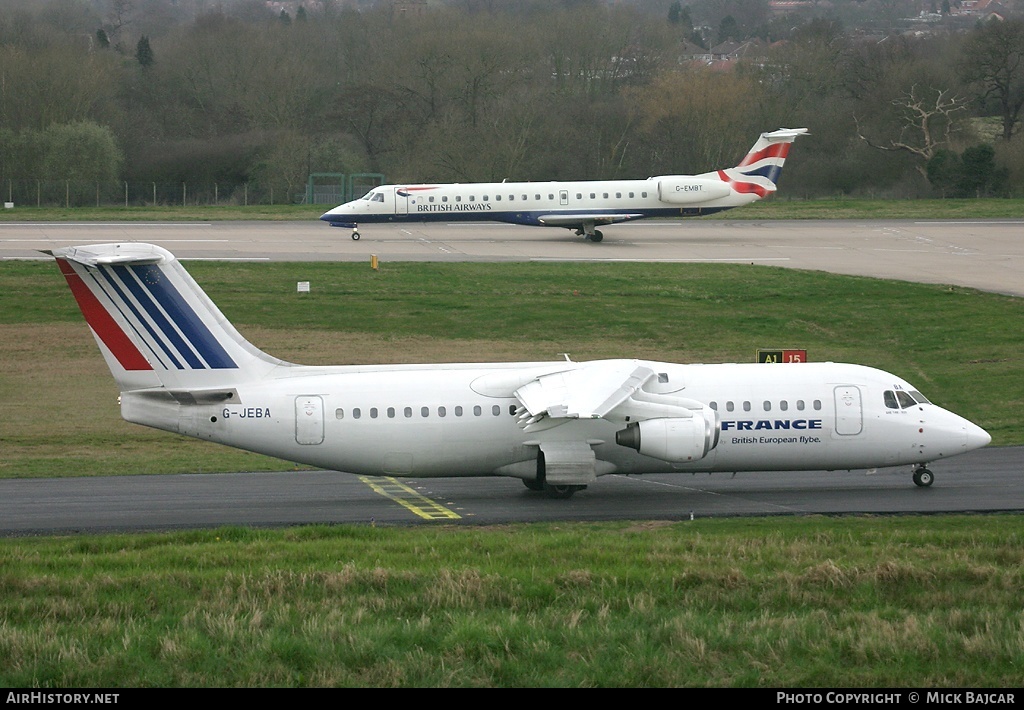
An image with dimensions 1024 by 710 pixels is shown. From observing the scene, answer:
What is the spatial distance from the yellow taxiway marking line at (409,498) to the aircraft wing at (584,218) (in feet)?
128

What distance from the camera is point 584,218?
67.9 metres

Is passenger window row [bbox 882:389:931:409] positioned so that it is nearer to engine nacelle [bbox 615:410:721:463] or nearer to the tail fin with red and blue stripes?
engine nacelle [bbox 615:410:721:463]

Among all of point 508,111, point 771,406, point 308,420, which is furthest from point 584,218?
point 308,420

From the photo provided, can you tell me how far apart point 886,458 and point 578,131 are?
76.4 meters

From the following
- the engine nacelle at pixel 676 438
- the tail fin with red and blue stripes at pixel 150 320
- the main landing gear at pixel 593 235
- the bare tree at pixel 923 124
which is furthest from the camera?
the bare tree at pixel 923 124

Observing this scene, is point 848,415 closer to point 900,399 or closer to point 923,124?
point 900,399

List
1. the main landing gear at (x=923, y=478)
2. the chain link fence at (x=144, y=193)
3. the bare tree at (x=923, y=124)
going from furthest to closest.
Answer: the bare tree at (x=923, y=124), the chain link fence at (x=144, y=193), the main landing gear at (x=923, y=478)

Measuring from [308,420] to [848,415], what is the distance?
38.5 feet

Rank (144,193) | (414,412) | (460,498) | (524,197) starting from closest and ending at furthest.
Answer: (414,412) < (460,498) < (524,197) < (144,193)

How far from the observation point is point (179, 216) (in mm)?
78812

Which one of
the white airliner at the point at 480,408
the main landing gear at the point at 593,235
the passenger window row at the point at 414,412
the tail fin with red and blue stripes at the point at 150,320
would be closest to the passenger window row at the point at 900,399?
the white airliner at the point at 480,408

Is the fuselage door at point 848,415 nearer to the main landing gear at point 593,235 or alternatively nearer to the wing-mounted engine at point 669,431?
the wing-mounted engine at point 669,431

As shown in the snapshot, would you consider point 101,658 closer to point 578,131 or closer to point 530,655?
point 530,655

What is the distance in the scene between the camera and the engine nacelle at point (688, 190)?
67688 mm
